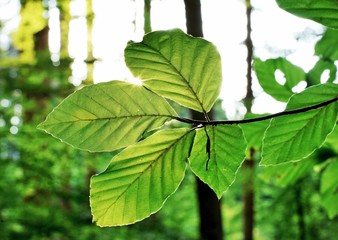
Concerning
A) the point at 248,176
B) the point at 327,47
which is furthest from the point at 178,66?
the point at 248,176

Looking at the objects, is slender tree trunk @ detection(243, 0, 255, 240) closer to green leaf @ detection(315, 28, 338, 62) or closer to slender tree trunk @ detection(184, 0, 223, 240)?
slender tree trunk @ detection(184, 0, 223, 240)

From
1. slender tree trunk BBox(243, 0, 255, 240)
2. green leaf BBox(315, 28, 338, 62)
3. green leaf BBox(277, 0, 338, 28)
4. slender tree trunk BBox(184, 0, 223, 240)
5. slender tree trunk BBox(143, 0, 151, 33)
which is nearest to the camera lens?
green leaf BBox(277, 0, 338, 28)

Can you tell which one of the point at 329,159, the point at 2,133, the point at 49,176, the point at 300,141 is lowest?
the point at 49,176

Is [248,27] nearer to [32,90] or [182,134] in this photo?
[32,90]

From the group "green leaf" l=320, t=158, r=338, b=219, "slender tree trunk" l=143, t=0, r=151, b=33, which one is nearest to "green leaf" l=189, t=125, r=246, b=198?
"slender tree trunk" l=143, t=0, r=151, b=33

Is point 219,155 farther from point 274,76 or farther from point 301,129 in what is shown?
point 274,76

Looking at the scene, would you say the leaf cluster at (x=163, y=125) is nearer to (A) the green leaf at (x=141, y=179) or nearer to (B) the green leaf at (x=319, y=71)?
(A) the green leaf at (x=141, y=179)

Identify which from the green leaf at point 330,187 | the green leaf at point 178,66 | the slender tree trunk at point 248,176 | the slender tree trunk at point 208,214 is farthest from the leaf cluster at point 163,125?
the slender tree trunk at point 208,214

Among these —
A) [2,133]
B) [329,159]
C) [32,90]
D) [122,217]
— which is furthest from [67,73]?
[122,217]
